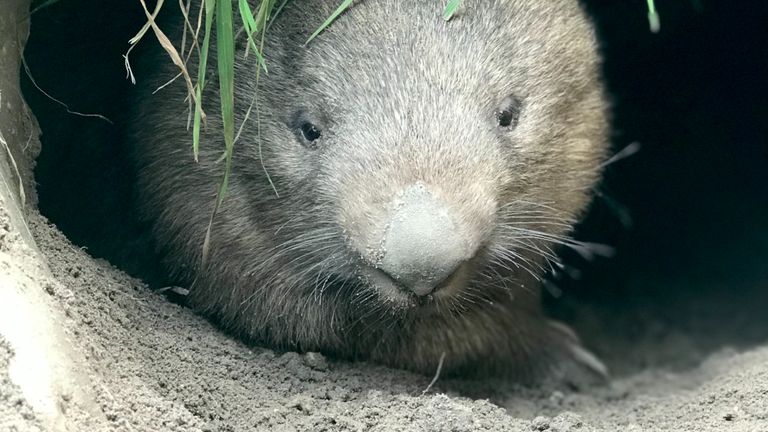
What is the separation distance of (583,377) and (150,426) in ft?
7.90

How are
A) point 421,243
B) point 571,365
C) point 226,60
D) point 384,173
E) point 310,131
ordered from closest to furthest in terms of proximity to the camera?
point 421,243, point 384,173, point 226,60, point 310,131, point 571,365

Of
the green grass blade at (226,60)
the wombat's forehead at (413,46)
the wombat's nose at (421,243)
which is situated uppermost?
the wombat's forehead at (413,46)

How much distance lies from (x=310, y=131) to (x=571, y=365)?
1.89 meters

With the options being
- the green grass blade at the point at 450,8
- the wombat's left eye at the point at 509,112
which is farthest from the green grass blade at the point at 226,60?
the wombat's left eye at the point at 509,112

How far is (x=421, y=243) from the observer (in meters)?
2.44

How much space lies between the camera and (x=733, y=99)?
5.86m

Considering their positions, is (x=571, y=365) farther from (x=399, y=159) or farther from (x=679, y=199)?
(x=679, y=199)

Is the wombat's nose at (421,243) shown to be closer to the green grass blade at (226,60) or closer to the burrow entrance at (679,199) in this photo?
the green grass blade at (226,60)

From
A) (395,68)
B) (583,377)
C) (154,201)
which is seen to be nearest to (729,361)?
(583,377)

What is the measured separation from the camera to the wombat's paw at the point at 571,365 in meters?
4.18

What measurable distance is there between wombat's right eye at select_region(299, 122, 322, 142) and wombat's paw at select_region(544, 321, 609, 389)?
1702 millimetres

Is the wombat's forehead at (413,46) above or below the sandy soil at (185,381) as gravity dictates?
above

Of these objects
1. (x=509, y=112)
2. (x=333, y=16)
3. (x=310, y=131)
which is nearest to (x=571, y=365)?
(x=509, y=112)

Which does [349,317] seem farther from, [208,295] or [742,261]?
[742,261]
